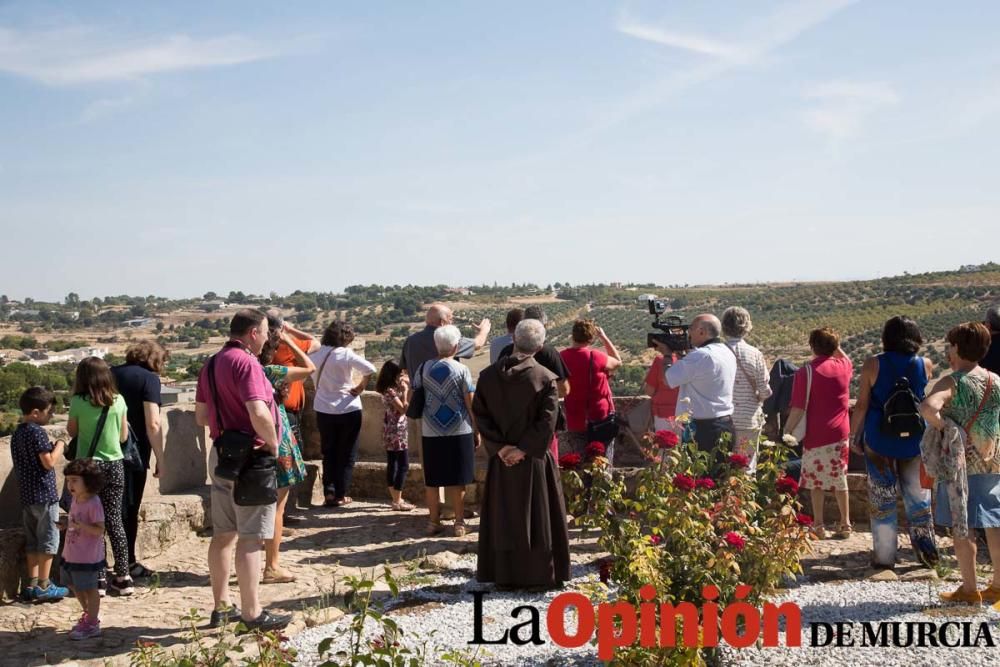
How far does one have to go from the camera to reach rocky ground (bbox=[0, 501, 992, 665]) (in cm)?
481

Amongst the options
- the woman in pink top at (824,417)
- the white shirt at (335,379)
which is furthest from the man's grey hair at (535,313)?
the woman in pink top at (824,417)

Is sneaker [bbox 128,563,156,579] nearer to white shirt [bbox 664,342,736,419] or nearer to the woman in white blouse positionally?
the woman in white blouse

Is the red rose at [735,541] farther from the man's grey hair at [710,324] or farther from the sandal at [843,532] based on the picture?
the sandal at [843,532]

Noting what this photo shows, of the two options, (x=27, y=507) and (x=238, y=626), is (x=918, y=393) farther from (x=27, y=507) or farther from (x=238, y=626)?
(x=27, y=507)

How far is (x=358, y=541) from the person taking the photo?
22.8ft

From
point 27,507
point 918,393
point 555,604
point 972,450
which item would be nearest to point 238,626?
point 555,604

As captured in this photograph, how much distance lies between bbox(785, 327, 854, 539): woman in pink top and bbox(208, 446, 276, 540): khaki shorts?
3633 mm

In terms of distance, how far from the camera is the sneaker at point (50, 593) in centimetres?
545

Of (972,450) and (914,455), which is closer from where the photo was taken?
(972,450)

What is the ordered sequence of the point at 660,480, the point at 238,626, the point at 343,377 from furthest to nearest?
the point at 343,377
the point at 660,480
the point at 238,626

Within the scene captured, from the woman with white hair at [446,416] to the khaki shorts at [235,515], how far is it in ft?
6.15

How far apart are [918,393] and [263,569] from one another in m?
4.24

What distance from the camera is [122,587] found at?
5.62 metres

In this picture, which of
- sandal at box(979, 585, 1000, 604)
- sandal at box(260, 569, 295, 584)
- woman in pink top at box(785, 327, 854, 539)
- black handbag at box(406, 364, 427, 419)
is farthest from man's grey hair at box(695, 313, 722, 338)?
sandal at box(260, 569, 295, 584)
